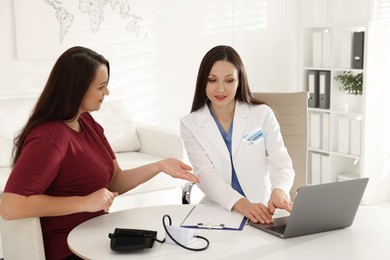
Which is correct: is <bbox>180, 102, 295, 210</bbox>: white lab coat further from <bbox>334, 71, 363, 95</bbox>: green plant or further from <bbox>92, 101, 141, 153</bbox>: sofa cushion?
<bbox>334, 71, 363, 95</bbox>: green plant

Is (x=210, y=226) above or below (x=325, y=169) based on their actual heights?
above

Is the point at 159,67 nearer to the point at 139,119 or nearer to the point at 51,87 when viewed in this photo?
the point at 139,119

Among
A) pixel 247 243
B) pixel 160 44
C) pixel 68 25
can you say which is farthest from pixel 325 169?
pixel 247 243

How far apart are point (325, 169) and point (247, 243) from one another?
12.3 ft

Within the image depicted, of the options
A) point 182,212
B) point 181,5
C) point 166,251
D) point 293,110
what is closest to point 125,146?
point 181,5

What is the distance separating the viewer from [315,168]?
5.72 m

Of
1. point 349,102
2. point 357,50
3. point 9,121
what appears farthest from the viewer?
point 349,102

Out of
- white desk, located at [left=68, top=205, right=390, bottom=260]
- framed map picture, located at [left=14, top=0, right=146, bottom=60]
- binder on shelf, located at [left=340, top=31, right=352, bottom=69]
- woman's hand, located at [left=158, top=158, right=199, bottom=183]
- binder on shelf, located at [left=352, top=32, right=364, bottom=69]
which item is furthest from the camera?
binder on shelf, located at [left=340, top=31, right=352, bottom=69]

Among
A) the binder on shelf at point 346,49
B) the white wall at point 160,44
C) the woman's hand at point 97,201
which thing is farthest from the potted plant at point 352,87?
the woman's hand at point 97,201

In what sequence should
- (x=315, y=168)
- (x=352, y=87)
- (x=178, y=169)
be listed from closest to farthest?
(x=178, y=169)
(x=352, y=87)
(x=315, y=168)

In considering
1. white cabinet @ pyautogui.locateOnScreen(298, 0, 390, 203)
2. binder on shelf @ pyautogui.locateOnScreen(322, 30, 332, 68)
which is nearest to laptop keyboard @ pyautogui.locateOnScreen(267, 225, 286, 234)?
white cabinet @ pyautogui.locateOnScreen(298, 0, 390, 203)

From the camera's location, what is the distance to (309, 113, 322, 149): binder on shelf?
560 centimetres

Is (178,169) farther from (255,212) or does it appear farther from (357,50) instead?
(357,50)

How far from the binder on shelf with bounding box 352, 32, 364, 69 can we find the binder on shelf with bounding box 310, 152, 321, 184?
88 centimetres
